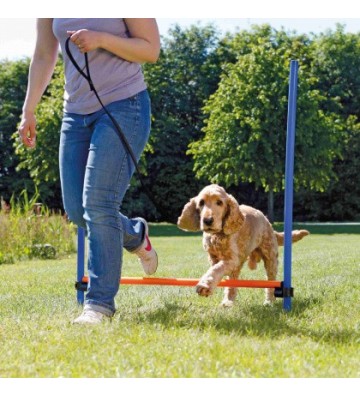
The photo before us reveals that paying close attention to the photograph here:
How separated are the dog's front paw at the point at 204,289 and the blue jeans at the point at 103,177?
1.76 ft

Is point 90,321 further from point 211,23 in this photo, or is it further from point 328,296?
point 211,23

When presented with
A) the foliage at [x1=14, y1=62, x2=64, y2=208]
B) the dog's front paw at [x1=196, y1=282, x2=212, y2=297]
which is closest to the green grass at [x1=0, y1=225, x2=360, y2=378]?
the dog's front paw at [x1=196, y1=282, x2=212, y2=297]

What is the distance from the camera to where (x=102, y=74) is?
13.2ft

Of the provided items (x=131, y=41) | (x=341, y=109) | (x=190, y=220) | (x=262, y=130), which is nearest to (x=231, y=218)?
(x=190, y=220)

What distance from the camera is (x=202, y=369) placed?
2818 mm

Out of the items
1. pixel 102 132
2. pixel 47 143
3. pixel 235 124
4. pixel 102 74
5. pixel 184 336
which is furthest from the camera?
pixel 47 143

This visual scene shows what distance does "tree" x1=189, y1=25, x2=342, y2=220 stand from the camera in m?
23.1

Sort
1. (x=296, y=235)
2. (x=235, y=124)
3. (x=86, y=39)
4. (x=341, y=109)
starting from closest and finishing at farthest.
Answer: (x=86, y=39) → (x=296, y=235) → (x=235, y=124) → (x=341, y=109)

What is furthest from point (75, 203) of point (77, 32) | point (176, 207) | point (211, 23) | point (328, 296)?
point (211, 23)

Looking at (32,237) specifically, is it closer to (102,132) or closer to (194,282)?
(194,282)

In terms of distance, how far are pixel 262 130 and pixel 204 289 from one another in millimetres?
19285

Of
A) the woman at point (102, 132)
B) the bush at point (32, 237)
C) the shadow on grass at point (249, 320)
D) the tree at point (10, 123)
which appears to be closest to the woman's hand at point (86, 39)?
the woman at point (102, 132)

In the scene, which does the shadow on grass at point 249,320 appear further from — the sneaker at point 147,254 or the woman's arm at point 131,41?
the woman's arm at point 131,41

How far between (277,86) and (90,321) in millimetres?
20443
